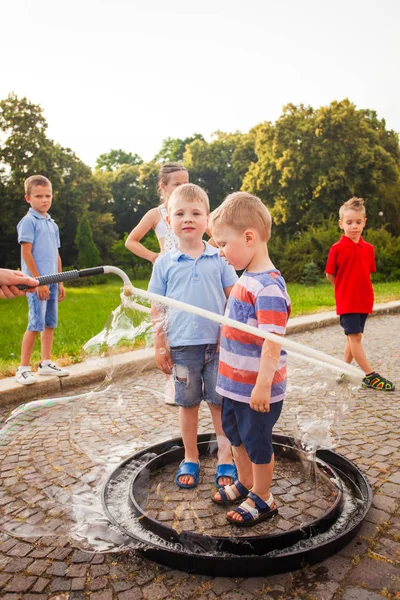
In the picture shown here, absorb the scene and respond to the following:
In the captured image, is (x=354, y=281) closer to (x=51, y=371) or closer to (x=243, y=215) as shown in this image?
(x=243, y=215)

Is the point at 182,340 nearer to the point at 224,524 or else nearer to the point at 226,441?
the point at 226,441

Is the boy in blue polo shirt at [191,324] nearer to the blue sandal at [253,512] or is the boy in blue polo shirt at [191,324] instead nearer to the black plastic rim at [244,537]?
the blue sandal at [253,512]

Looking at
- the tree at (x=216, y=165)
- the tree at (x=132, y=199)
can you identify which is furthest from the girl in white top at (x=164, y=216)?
Result: the tree at (x=132, y=199)

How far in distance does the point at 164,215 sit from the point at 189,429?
1822mm

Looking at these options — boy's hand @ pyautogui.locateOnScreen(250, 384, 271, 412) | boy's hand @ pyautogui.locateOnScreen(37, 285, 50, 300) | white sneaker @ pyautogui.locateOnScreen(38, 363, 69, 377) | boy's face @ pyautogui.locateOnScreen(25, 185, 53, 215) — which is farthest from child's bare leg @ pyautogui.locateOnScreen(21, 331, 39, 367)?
boy's hand @ pyautogui.locateOnScreen(250, 384, 271, 412)

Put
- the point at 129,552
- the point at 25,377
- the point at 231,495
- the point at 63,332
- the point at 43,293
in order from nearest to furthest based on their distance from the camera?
1. the point at 129,552
2. the point at 231,495
3. the point at 43,293
4. the point at 25,377
5. the point at 63,332

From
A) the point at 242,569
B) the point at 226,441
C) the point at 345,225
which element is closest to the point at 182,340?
the point at 226,441

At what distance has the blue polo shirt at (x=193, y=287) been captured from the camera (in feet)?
8.63

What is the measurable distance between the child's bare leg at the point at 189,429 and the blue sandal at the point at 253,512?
1.70 feet

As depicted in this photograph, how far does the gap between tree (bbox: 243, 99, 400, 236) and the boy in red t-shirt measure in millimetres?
21084

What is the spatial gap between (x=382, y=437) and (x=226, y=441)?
1.32m

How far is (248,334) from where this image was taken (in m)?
2.14

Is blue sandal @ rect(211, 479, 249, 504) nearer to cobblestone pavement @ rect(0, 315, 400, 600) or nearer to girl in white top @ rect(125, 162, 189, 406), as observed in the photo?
cobblestone pavement @ rect(0, 315, 400, 600)

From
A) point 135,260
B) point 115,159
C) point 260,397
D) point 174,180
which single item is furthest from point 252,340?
point 115,159
